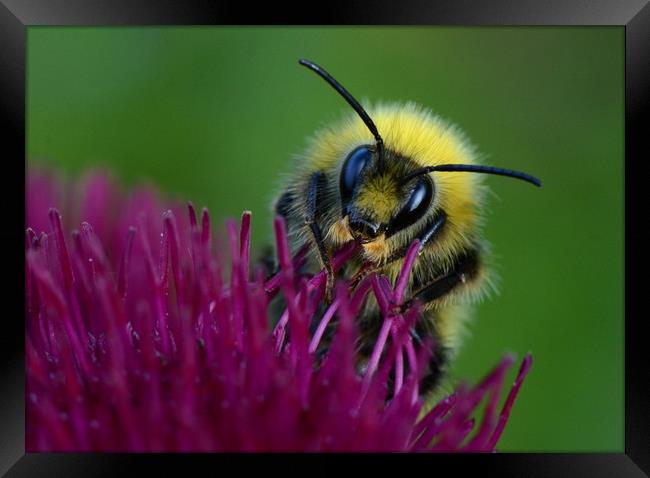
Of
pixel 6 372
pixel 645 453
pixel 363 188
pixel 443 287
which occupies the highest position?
pixel 363 188

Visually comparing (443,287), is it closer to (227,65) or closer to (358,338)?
(358,338)

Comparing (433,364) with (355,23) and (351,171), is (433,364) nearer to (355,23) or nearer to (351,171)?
(351,171)

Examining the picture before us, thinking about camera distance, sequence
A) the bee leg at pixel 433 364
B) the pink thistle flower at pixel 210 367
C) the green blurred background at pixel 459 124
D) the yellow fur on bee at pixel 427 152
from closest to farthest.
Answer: the pink thistle flower at pixel 210 367 → the yellow fur on bee at pixel 427 152 → the bee leg at pixel 433 364 → the green blurred background at pixel 459 124

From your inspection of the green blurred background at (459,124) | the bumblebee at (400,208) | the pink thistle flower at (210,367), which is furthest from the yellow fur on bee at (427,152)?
the green blurred background at (459,124)

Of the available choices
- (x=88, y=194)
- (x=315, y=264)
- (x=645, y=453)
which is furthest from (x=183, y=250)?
(x=645, y=453)

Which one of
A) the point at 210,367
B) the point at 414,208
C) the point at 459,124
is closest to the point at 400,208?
the point at 414,208

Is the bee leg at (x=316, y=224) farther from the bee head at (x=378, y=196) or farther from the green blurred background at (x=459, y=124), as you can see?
the green blurred background at (x=459, y=124)

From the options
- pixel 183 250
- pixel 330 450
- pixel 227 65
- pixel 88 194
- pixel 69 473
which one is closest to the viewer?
pixel 330 450
